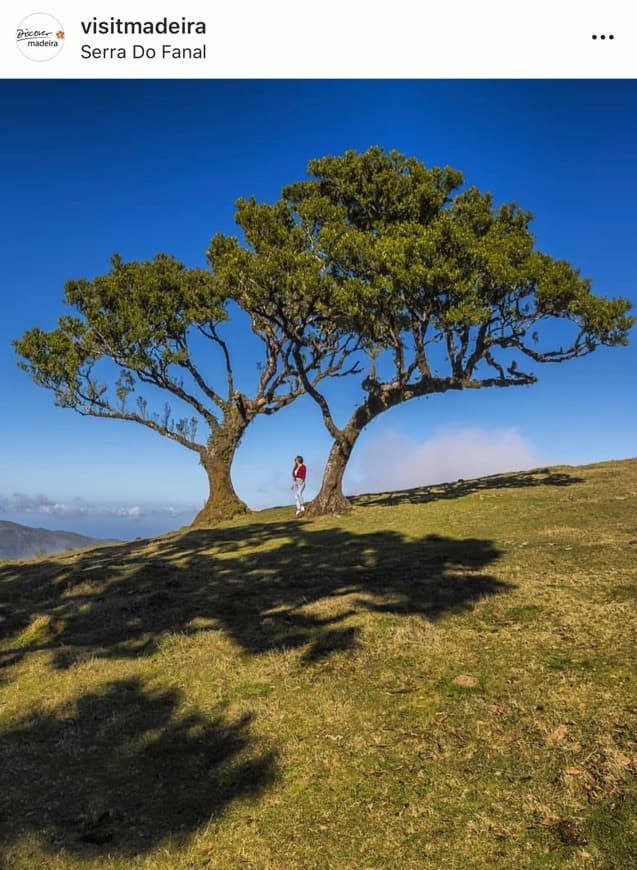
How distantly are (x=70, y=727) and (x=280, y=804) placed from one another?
168 inches

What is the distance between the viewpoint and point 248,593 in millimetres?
15797

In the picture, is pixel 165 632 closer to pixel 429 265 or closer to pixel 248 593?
pixel 248 593

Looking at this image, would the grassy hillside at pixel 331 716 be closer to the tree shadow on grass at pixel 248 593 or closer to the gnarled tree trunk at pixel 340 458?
the tree shadow on grass at pixel 248 593

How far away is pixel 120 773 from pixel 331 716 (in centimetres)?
292

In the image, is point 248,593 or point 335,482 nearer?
point 248,593

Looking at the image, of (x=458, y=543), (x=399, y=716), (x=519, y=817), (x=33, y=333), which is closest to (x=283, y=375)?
(x=33, y=333)

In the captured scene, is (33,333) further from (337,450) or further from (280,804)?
(280,804)

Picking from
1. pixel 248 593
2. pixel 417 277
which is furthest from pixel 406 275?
pixel 248 593

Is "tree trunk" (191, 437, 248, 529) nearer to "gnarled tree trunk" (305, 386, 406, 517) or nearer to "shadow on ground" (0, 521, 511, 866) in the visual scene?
"gnarled tree trunk" (305, 386, 406, 517)

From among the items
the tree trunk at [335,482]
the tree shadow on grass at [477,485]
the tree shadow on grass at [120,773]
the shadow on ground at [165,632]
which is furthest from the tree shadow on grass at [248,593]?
the tree shadow on grass at [477,485]

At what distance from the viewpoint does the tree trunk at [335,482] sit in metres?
30.8

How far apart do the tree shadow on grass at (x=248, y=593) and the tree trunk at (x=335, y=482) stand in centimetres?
697

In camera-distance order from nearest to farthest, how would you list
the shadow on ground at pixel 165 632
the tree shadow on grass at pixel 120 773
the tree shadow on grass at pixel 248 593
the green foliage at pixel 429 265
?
the tree shadow on grass at pixel 120 773, the shadow on ground at pixel 165 632, the tree shadow on grass at pixel 248 593, the green foliage at pixel 429 265

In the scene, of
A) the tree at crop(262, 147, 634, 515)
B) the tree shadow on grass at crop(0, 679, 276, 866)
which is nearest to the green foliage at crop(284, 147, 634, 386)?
the tree at crop(262, 147, 634, 515)
